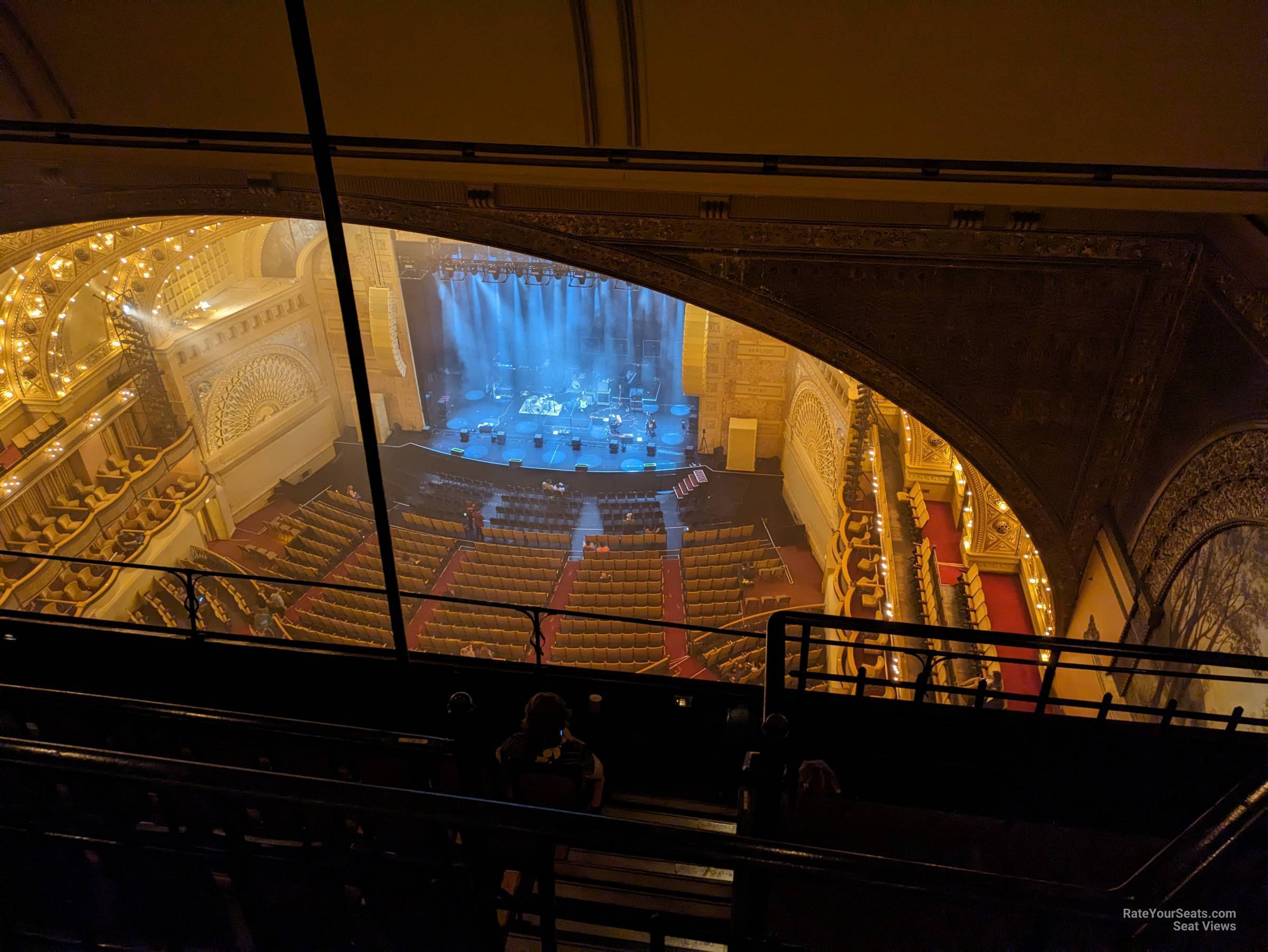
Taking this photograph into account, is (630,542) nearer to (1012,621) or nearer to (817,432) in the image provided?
(817,432)

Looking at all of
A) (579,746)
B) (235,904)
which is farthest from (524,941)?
(235,904)

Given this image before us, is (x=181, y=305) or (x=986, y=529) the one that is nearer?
(x=986, y=529)

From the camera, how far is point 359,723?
11.4 ft

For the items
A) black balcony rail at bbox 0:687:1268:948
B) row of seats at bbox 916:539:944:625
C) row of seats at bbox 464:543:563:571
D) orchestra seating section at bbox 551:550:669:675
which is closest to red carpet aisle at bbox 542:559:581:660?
orchestra seating section at bbox 551:550:669:675

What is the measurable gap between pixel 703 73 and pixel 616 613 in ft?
27.3

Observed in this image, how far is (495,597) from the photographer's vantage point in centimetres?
1133

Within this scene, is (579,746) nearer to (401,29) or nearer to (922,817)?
(922,817)

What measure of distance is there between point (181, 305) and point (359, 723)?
11394 millimetres

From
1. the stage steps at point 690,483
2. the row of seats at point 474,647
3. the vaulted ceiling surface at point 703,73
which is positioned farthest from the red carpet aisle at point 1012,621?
the stage steps at point 690,483

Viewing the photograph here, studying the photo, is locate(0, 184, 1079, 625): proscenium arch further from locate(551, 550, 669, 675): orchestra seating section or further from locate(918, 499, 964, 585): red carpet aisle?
locate(551, 550, 669, 675): orchestra seating section

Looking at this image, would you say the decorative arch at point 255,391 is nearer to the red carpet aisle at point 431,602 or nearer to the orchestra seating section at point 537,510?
the orchestra seating section at point 537,510

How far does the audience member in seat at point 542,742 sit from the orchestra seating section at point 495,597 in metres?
7.13

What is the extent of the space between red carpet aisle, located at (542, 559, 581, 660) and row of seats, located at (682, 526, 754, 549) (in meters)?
1.84

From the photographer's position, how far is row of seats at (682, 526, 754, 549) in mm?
12508
